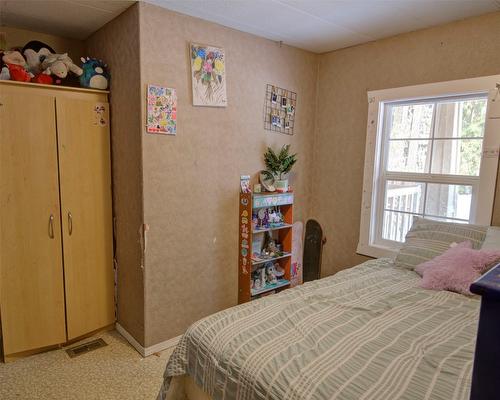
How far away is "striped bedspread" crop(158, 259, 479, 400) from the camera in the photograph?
3.62ft

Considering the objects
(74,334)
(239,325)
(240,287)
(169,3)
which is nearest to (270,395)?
(239,325)

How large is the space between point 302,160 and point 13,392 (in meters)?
2.77

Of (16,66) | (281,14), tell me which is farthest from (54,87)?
(281,14)

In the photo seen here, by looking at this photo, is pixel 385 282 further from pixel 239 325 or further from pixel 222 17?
pixel 222 17

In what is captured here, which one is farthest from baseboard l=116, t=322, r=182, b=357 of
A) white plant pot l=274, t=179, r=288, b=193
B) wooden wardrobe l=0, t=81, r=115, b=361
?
white plant pot l=274, t=179, r=288, b=193

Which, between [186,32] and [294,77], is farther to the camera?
[294,77]

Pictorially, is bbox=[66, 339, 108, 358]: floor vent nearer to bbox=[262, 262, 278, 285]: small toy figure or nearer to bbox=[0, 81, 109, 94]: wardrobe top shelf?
bbox=[262, 262, 278, 285]: small toy figure

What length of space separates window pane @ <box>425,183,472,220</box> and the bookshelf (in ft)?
3.68

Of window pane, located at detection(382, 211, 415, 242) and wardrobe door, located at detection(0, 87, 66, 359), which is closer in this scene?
wardrobe door, located at detection(0, 87, 66, 359)

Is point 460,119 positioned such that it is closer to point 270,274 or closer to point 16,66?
point 270,274

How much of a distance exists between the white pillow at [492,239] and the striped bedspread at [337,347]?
1.22 ft

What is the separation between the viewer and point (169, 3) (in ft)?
7.04

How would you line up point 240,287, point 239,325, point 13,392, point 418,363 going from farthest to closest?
point 240,287 → point 13,392 → point 239,325 → point 418,363

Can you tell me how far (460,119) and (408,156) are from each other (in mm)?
447
